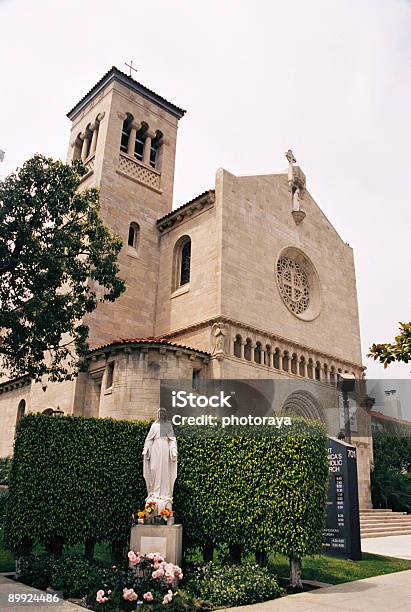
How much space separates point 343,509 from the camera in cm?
1333

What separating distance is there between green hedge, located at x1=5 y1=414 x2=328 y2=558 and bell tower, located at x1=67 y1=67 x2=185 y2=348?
36.1 ft

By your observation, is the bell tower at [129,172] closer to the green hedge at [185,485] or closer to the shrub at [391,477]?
the green hedge at [185,485]

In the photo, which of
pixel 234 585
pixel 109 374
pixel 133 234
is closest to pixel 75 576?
pixel 234 585

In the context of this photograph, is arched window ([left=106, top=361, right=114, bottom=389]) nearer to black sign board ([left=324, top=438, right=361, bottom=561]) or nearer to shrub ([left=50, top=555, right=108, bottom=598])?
black sign board ([left=324, top=438, right=361, bottom=561])

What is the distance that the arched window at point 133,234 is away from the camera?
87.5 ft

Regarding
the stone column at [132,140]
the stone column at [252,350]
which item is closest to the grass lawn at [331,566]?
the stone column at [252,350]

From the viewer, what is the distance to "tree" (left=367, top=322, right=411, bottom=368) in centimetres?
741

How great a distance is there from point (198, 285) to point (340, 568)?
45.2 feet

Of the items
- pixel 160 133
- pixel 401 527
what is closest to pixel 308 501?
pixel 401 527

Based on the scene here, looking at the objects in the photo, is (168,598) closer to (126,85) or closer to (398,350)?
(398,350)

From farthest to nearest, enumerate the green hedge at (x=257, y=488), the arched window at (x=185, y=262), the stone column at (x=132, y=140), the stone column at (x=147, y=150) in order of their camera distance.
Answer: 1. the stone column at (x=147, y=150)
2. the stone column at (x=132, y=140)
3. the arched window at (x=185, y=262)
4. the green hedge at (x=257, y=488)

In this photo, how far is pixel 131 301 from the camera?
974 inches

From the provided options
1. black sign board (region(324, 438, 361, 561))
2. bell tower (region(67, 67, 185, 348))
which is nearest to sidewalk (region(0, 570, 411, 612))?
black sign board (region(324, 438, 361, 561))

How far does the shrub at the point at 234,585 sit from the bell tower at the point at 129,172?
46.4ft
